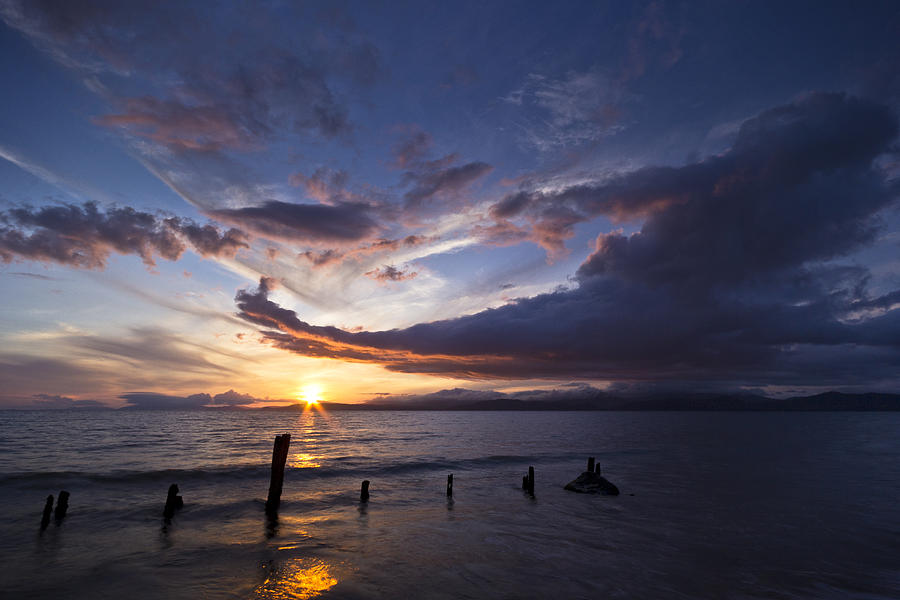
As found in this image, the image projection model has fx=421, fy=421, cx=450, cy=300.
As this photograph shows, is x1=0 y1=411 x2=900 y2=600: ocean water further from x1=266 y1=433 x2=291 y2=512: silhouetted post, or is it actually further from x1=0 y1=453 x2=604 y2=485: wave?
x1=266 y1=433 x2=291 y2=512: silhouetted post

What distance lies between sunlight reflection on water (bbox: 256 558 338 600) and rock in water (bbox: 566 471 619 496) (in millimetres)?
20262

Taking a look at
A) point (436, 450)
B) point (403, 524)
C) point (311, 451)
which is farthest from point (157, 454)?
point (403, 524)

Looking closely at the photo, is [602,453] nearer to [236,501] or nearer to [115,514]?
[236,501]

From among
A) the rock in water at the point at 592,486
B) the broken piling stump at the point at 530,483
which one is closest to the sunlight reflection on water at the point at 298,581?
the broken piling stump at the point at 530,483

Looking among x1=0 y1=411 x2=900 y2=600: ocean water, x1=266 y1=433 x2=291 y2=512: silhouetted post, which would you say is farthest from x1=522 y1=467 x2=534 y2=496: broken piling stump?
x1=266 y1=433 x2=291 y2=512: silhouetted post

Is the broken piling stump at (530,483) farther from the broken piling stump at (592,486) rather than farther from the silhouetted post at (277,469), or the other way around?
the silhouetted post at (277,469)

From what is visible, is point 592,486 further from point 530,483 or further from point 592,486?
point 530,483

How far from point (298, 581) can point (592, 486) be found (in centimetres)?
2205

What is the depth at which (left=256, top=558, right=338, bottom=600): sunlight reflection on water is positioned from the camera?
12484mm

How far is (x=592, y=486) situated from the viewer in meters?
29.3

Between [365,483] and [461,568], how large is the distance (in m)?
13.3

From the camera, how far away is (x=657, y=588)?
13.4m

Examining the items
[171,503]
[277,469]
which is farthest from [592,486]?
[171,503]

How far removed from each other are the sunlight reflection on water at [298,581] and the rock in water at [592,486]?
20262 millimetres
